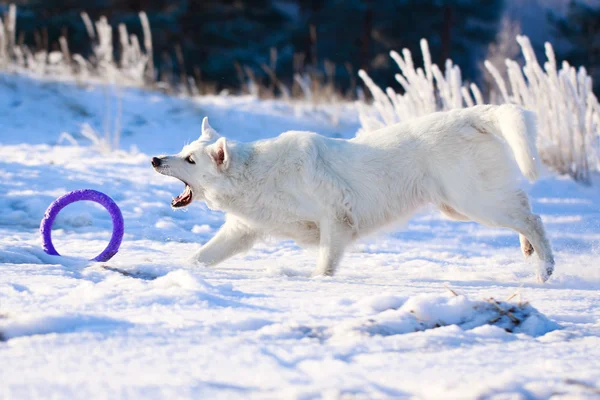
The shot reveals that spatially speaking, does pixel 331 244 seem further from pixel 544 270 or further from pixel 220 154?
pixel 544 270

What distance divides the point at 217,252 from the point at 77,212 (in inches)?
79.8

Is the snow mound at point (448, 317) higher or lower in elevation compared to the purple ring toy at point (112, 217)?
lower

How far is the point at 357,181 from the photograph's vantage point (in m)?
5.12

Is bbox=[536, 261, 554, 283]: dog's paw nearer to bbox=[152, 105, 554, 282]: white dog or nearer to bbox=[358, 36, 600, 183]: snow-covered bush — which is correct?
bbox=[152, 105, 554, 282]: white dog

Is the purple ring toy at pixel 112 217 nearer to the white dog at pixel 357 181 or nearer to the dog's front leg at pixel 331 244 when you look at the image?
the white dog at pixel 357 181

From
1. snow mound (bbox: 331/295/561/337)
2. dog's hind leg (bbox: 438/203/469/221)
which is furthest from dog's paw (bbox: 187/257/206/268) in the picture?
snow mound (bbox: 331/295/561/337)

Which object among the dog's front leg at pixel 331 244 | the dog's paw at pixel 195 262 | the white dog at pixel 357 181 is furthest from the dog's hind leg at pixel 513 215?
the dog's paw at pixel 195 262

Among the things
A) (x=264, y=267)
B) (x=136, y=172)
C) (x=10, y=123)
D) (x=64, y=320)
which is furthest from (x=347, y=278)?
(x=10, y=123)

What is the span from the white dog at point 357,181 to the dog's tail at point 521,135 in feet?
0.05

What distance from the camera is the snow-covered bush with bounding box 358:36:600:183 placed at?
8.37m

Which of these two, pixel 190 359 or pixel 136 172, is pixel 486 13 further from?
pixel 190 359

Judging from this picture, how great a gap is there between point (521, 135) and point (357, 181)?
1.06 m

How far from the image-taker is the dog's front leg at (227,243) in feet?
17.0

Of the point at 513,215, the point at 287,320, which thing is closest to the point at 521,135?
the point at 513,215
